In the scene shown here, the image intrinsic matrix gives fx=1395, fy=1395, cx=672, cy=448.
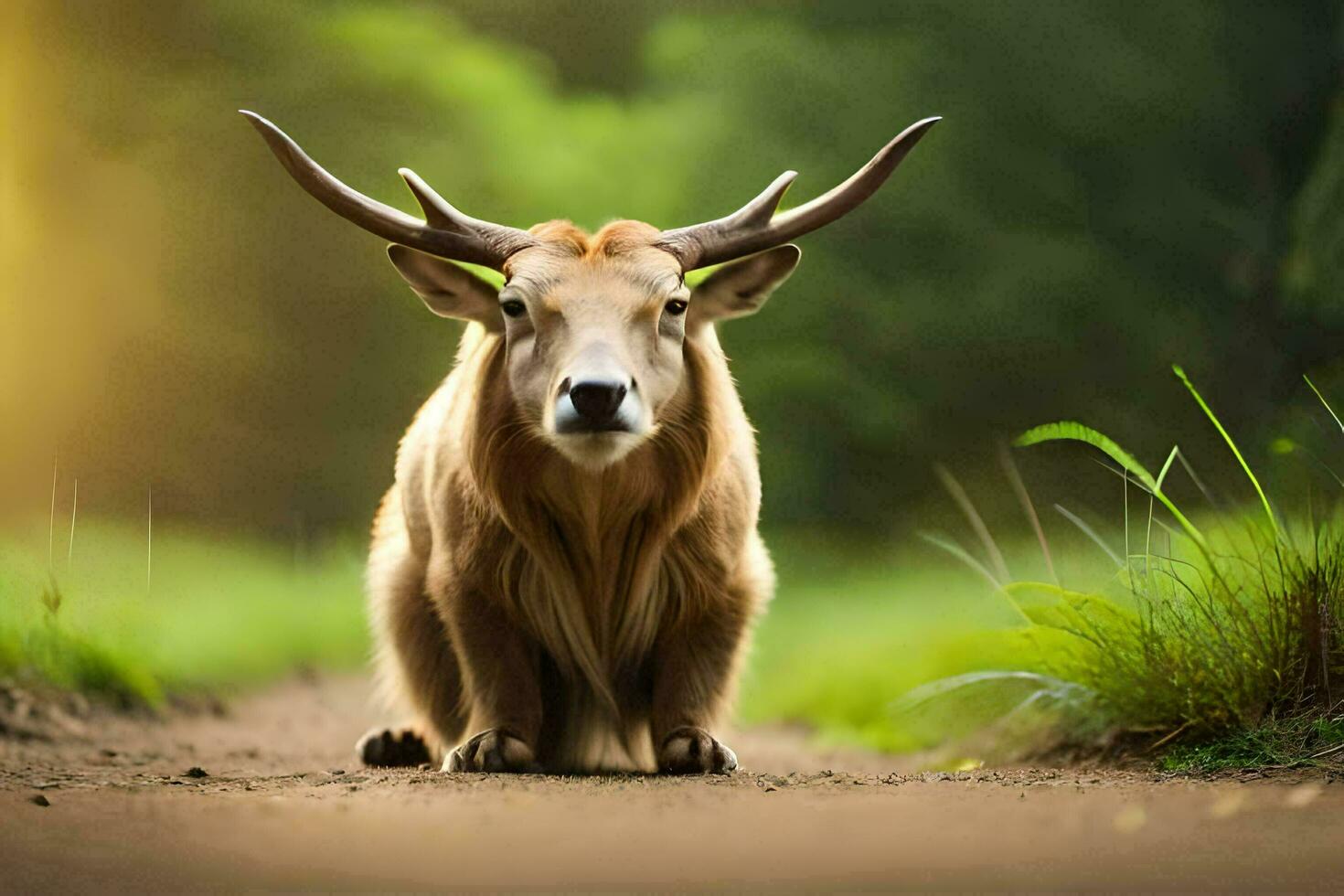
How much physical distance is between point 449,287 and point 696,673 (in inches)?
50.9

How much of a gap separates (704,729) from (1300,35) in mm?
8002

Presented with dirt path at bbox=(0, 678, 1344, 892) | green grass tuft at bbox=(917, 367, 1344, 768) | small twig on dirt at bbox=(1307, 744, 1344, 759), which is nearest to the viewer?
dirt path at bbox=(0, 678, 1344, 892)

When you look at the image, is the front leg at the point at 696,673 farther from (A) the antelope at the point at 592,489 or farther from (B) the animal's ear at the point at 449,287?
(B) the animal's ear at the point at 449,287

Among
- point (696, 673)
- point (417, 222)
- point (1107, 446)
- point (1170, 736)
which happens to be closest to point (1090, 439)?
point (1107, 446)

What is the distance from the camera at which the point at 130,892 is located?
2291mm

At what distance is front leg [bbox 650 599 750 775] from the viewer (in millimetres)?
3898

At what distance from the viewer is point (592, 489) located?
12.3 feet

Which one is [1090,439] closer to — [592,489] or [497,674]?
[592,489]

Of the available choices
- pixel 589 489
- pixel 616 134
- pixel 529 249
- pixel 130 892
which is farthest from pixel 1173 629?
pixel 616 134

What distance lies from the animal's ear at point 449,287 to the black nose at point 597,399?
2.36 ft

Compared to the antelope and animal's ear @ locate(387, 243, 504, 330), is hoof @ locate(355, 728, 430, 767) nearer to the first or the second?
the antelope

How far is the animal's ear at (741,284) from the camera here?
393cm

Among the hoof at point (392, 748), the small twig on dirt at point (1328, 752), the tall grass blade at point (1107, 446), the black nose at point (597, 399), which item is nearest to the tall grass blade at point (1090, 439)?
the tall grass blade at point (1107, 446)

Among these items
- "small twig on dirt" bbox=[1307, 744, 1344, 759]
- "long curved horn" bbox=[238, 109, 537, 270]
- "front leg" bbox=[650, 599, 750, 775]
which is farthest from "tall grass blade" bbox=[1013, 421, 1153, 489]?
"long curved horn" bbox=[238, 109, 537, 270]
